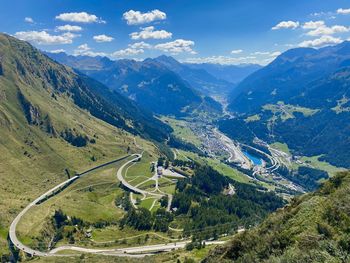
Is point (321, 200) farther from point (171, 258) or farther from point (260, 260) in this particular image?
point (171, 258)

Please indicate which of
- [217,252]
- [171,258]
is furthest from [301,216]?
[171,258]

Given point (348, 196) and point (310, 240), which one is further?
point (348, 196)

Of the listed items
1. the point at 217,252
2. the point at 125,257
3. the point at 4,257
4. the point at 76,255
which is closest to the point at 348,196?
the point at 217,252

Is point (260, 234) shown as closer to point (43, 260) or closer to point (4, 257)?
point (43, 260)

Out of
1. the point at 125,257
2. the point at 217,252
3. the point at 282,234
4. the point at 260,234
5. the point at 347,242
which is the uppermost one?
the point at 347,242

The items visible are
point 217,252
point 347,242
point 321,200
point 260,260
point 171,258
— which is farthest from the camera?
point 171,258

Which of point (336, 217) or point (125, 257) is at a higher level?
point (336, 217)

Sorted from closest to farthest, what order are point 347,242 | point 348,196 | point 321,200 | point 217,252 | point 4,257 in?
point 347,242 < point 348,196 < point 321,200 < point 217,252 < point 4,257
